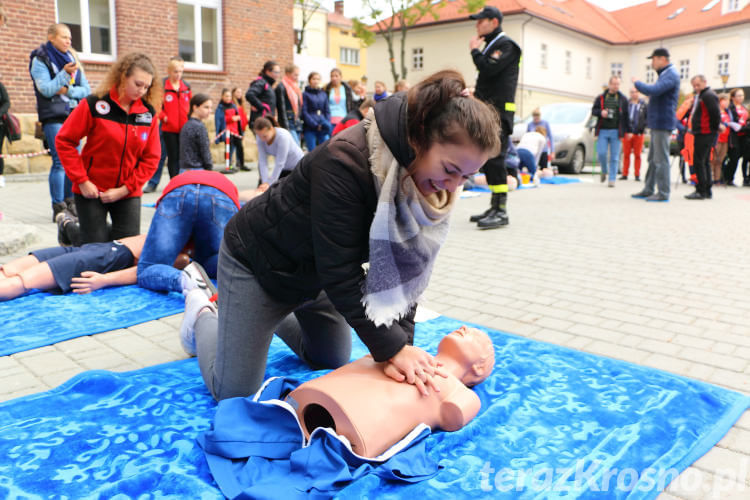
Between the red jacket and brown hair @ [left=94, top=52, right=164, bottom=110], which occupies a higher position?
brown hair @ [left=94, top=52, right=164, bottom=110]

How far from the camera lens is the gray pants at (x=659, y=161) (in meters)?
9.81

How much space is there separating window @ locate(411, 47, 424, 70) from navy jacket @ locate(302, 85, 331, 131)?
26.7 meters

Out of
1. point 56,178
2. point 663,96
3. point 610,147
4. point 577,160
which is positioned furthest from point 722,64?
point 56,178

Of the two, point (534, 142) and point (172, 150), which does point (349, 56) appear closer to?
point (534, 142)

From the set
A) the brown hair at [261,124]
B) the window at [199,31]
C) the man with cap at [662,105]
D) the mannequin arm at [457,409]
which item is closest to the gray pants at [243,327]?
the mannequin arm at [457,409]

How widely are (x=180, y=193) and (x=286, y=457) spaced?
8.55 ft

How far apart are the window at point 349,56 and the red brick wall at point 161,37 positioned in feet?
111

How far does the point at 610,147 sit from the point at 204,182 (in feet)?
Answer: 33.8

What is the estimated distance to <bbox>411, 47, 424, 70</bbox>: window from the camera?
37.0m

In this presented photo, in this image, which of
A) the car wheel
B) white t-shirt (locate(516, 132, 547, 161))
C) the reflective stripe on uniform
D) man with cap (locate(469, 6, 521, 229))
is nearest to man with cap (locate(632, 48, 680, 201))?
white t-shirt (locate(516, 132, 547, 161))

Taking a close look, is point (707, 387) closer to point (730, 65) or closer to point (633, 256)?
point (633, 256)

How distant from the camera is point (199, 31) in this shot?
14.7m

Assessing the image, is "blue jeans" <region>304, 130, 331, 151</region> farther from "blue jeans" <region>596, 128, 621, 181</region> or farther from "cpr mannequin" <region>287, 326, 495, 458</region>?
"cpr mannequin" <region>287, 326, 495, 458</region>

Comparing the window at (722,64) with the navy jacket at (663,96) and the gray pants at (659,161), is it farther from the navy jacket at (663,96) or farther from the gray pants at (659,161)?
the navy jacket at (663,96)
